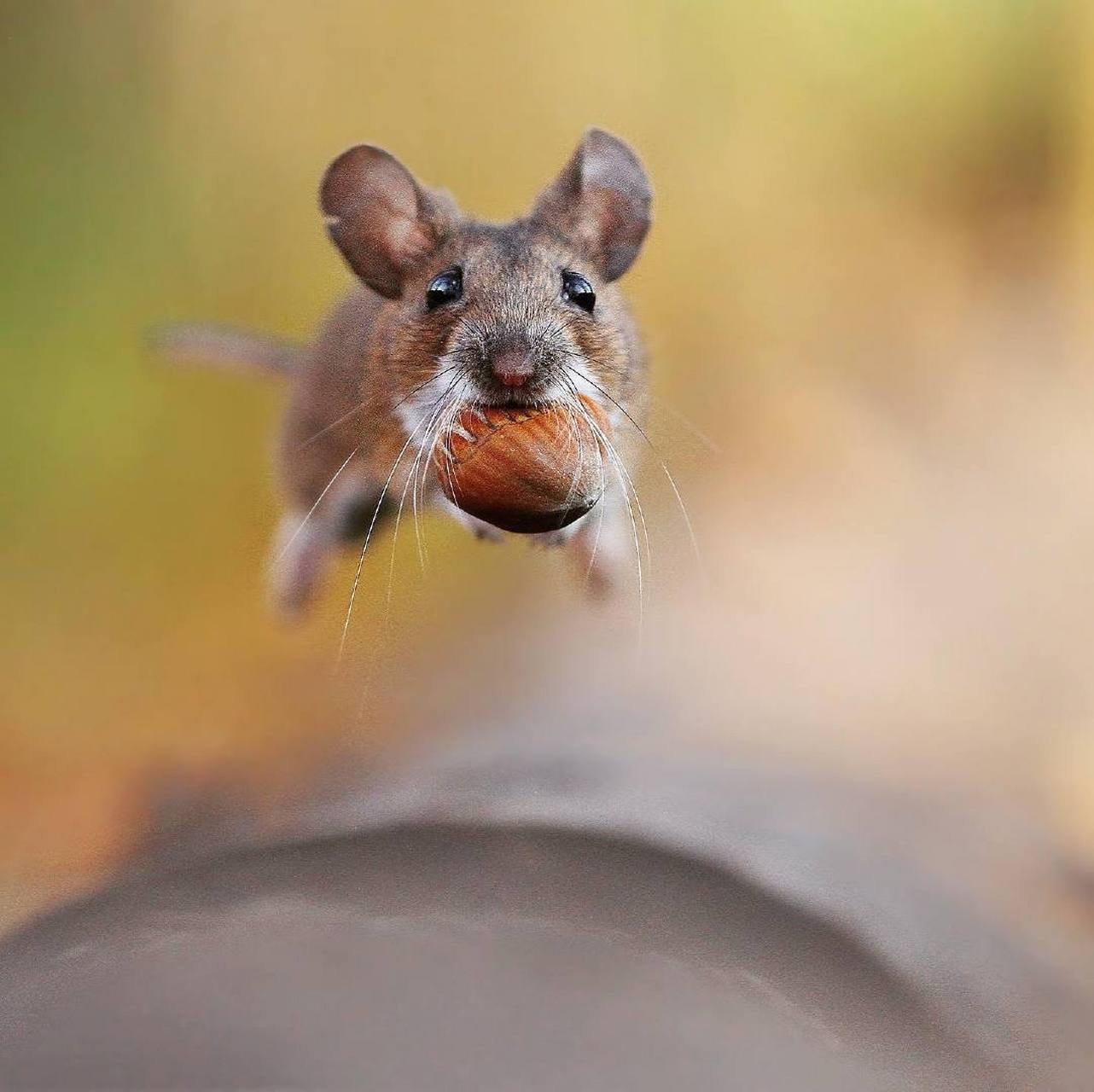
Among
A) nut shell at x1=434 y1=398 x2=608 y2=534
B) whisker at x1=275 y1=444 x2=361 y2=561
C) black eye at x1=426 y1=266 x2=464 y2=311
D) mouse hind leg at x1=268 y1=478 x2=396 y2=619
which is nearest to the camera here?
nut shell at x1=434 y1=398 x2=608 y2=534

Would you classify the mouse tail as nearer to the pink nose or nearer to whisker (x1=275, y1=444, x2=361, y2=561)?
whisker (x1=275, y1=444, x2=361, y2=561)

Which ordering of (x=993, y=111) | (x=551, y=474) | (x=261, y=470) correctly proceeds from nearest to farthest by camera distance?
(x=551, y=474), (x=261, y=470), (x=993, y=111)

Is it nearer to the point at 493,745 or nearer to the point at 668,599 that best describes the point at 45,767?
the point at 493,745

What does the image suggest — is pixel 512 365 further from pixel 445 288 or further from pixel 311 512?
pixel 311 512

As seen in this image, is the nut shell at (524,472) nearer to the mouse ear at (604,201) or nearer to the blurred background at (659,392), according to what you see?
the mouse ear at (604,201)

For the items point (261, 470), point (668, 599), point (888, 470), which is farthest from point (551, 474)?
point (888, 470)

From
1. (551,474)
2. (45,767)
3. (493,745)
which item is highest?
(493,745)

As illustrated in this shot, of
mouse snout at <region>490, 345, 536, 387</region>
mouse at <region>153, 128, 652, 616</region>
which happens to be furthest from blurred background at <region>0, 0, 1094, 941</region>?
mouse snout at <region>490, 345, 536, 387</region>
